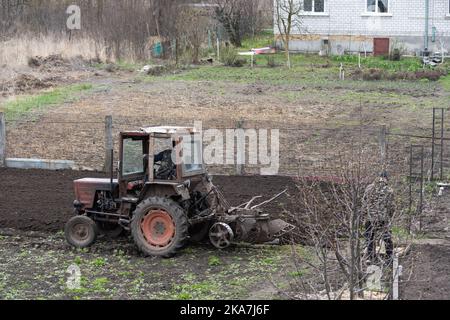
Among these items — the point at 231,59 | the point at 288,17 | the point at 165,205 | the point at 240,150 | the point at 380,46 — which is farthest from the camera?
the point at 380,46

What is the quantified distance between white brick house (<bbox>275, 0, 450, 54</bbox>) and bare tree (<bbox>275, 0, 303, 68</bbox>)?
0.35 metres

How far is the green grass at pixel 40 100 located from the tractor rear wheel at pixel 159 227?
11862 mm

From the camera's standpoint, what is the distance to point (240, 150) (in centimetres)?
1894

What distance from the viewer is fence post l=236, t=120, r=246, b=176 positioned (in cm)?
1828

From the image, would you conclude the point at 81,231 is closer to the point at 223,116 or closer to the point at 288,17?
the point at 223,116

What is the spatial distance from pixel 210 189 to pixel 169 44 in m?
25.0

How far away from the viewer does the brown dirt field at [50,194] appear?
48.4ft

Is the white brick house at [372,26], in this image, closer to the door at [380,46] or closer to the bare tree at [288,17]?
the door at [380,46]

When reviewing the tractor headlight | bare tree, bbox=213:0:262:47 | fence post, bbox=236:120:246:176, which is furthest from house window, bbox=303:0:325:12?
the tractor headlight

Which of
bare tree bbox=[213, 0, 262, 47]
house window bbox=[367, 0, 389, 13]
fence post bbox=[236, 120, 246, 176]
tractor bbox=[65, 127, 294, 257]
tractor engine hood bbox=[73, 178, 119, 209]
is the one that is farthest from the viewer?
bare tree bbox=[213, 0, 262, 47]

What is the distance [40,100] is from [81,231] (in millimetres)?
13461

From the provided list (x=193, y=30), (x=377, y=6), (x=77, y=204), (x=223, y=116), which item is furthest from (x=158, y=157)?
(x=377, y=6)

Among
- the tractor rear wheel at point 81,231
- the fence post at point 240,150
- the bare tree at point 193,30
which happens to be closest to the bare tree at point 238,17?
the bare tree at point 193,30

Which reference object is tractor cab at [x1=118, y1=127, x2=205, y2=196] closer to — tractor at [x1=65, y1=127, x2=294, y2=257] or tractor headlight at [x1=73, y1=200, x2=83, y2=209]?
tractor at [x1=65, y1=127, x2=294, y2=257]
